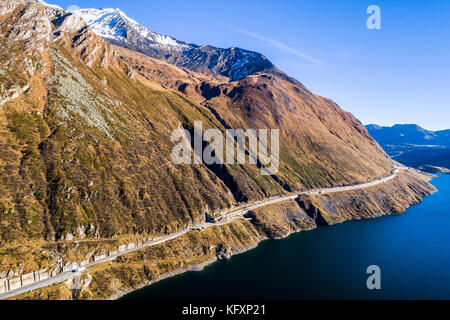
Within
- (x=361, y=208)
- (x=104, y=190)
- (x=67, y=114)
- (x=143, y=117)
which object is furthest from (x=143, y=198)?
(x=361, y=208)

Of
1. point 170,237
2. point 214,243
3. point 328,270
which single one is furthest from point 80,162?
point 328,270

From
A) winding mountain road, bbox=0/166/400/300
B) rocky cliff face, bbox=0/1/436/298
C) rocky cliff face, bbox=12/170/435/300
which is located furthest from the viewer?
rocky cliff face, bbox=0/1/436/298

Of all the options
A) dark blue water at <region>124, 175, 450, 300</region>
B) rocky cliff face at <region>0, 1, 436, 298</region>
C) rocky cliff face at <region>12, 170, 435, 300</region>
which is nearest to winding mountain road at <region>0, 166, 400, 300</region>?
rocky cliff face at <region>12, 170, 435, 300</region>

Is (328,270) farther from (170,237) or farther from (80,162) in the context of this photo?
(80,162)

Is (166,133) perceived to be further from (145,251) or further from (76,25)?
(76,25)

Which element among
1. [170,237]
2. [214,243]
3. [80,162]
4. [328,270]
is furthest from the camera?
[214,243]

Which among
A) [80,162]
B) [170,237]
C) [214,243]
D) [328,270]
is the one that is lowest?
[328,270]

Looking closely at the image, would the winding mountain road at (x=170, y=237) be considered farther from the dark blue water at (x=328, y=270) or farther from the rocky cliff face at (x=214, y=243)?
the dark blue water at (x=328, y=270)

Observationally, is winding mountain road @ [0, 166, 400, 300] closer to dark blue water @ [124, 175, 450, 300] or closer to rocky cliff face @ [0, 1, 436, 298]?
rocky cliff face @ [0, 1, 436, 298]
